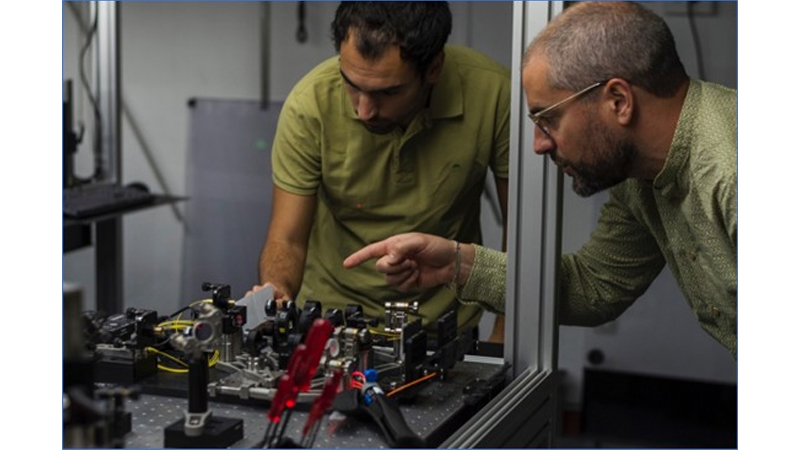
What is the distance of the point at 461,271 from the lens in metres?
1.92

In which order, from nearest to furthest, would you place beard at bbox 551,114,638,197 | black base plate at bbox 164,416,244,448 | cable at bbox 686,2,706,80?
black base plate at bbox 164,416,244,448 → beard at bbox 551,114,638,197 → cable at bbox 686,2,706,80

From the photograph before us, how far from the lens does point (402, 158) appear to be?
237cm

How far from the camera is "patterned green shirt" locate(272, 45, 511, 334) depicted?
92.7 inches

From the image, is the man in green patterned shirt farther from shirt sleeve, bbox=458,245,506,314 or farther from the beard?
shirt sleeve, bbox=458,245,506,314

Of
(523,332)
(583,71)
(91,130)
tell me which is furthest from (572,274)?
(91,130)

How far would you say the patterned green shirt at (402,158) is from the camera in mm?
2354

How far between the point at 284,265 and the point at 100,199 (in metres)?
1.38

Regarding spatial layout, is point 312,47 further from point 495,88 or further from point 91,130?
point 495,88

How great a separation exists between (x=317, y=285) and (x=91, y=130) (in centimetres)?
199

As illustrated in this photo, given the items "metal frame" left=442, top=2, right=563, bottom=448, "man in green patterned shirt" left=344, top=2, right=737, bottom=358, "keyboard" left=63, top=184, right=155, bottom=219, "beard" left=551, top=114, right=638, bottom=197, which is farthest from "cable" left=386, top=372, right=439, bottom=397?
"keyboard" left=63, top=184, right=155, bottom=219

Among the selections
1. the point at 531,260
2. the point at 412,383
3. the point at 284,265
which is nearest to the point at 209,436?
the point at 412,383

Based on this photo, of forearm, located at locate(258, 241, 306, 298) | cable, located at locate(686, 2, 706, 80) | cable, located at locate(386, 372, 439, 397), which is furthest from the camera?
cable, located at locate(686, 2, 706, 80)

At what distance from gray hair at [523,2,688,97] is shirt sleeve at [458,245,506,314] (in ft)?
1.20

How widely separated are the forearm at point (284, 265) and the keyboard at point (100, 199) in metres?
1.19
